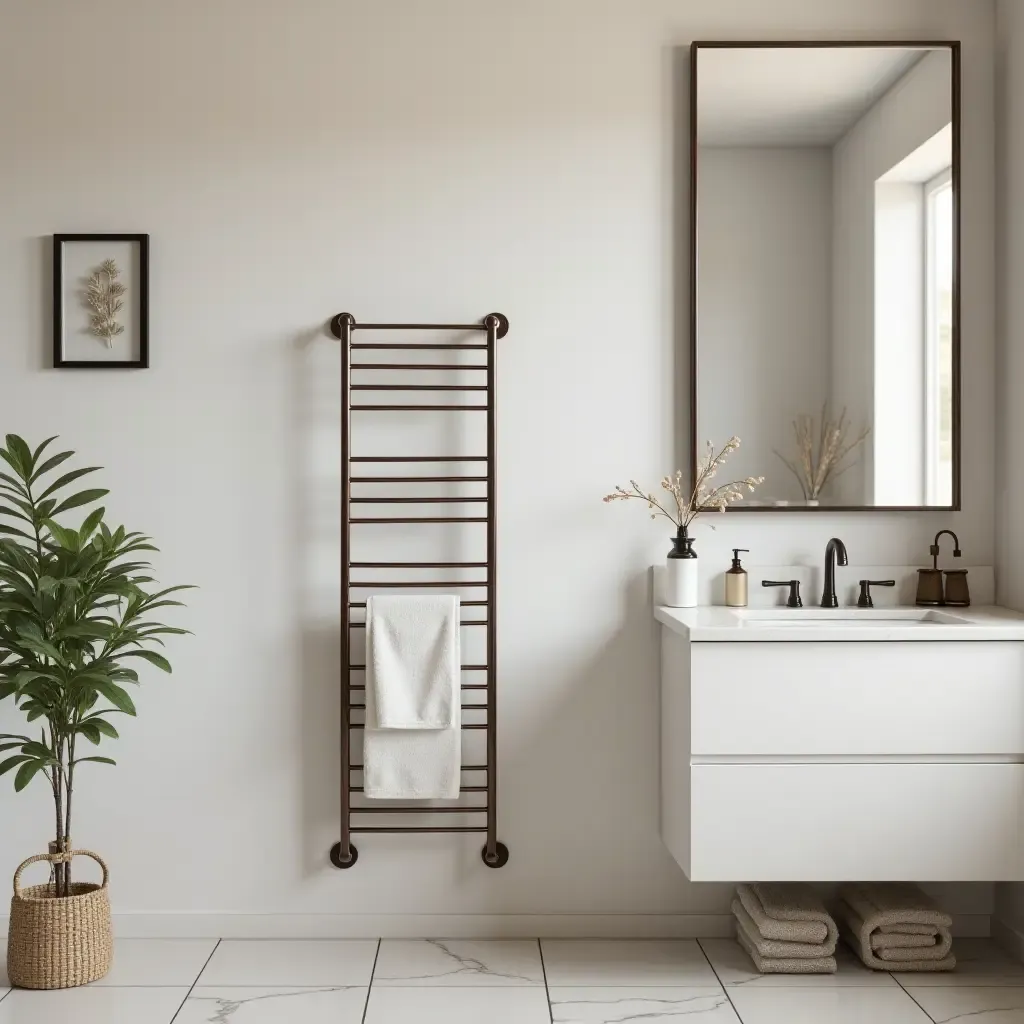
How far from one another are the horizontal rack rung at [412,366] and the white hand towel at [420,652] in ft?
1.98

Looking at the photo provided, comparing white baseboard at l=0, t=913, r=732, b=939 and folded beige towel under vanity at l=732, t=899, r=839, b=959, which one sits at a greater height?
folded beige towel under vanity at l=732, t=899, r=839, b=959

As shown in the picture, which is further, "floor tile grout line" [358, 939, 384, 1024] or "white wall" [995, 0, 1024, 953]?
"white wall" [995, 0, 1024, 953]

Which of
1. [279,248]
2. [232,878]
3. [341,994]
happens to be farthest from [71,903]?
[279,248]

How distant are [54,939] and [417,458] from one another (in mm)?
1436

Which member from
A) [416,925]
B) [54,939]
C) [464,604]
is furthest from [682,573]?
[54,939]

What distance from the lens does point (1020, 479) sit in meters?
Answer: 2.79

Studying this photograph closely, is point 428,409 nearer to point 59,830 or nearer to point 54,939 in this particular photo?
point 59,830

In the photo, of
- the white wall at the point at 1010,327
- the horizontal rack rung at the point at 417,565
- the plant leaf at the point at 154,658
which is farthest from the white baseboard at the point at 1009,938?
the plant leaf at the point at 154,658

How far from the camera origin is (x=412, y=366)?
112 inches

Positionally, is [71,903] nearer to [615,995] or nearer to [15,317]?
[615,995]

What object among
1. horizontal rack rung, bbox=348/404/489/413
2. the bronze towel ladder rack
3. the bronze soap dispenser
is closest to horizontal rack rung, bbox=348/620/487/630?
the bronze towel ladder rack

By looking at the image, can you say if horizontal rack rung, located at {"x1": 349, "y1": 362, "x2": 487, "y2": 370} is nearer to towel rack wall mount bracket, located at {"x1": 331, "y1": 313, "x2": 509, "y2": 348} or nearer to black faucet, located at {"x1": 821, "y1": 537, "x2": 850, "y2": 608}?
towel rack wall mount bracket, located at {"x1": 331, "y1": 313, "x2": 509, "y2": 348}

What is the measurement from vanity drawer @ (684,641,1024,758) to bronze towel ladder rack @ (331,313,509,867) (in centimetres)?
68

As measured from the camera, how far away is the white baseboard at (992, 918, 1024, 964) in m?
2.74
